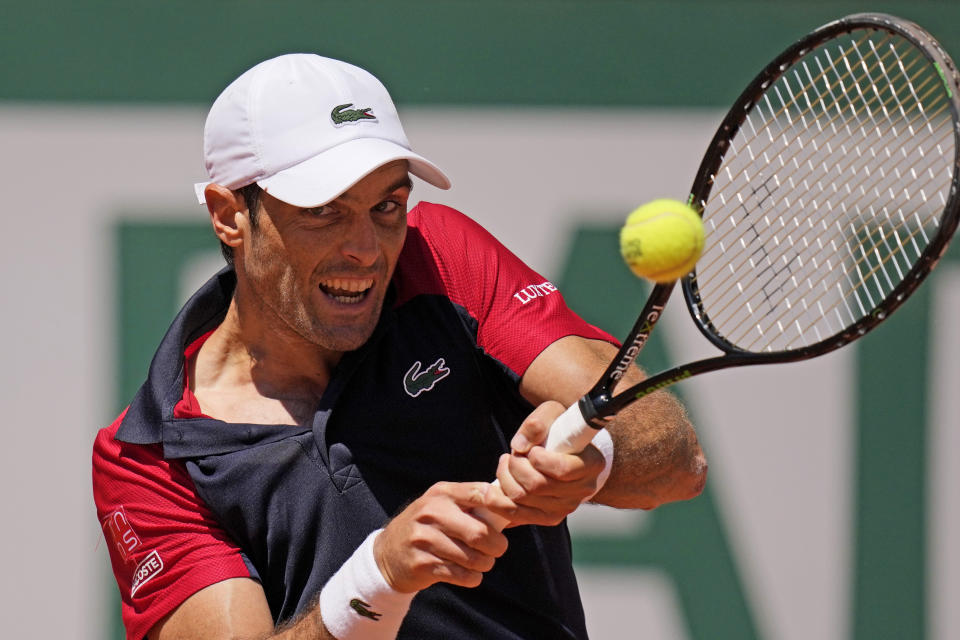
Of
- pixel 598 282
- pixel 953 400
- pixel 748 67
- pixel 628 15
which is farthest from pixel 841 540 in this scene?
pixel 628 15

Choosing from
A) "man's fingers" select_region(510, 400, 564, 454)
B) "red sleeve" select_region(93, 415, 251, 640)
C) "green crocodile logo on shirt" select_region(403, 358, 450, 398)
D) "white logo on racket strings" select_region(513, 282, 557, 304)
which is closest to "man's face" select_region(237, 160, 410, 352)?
"green crocodile logo on shirt" select_region(403, 358, 450, 398)

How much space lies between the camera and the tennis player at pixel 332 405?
2217mm

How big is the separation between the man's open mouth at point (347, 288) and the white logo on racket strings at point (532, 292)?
0.28m

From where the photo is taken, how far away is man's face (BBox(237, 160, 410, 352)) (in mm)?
2238

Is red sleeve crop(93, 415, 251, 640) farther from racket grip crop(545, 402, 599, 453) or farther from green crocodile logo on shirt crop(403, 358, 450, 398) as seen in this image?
racket grip crop(545, 402, 599, 453)

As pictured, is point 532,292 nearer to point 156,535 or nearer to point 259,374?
point 259,374

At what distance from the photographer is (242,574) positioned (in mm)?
2205

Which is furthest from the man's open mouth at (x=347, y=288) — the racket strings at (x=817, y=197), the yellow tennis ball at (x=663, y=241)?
the racket strings at (x=817, y=197)

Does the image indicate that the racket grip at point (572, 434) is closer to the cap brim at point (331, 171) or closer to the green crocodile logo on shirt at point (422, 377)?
the green crocodile logo on shirt at point (422, 377)

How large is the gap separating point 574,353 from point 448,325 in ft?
0.77

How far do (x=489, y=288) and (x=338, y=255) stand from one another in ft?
0.95

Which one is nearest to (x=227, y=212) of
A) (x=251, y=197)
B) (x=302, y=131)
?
(x=251, y=197)

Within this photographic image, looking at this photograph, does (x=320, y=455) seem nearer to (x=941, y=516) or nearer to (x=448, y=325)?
(x=448, y=325)

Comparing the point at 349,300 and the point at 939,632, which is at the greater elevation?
the point at 349,300
